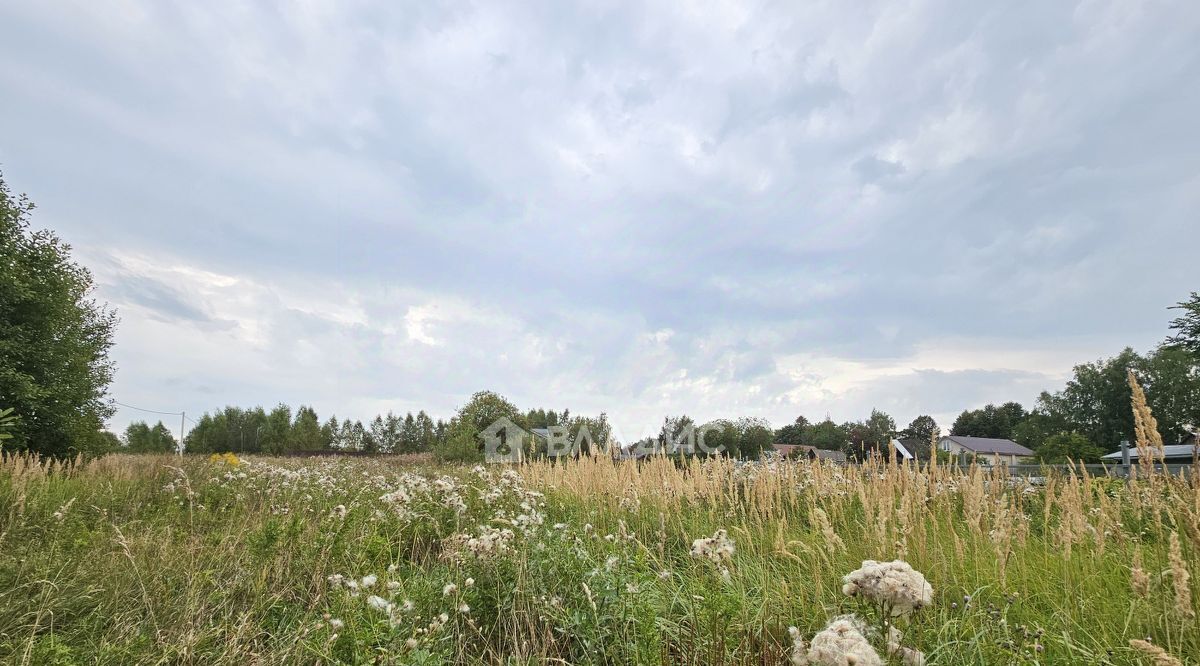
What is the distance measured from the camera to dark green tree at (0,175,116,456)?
1477cm

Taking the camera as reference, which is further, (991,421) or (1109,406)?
(991,421)

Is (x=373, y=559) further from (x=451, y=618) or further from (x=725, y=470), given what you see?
(x=725, y=470)

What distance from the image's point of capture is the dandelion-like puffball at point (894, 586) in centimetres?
162

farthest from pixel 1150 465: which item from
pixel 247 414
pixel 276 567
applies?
pixel 247 414

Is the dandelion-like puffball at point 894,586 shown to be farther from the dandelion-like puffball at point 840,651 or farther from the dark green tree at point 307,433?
the dark green tree at point 307,433

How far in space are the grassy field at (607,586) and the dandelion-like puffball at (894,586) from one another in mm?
Answer: 52

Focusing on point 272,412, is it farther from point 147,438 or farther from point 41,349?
point 41,349

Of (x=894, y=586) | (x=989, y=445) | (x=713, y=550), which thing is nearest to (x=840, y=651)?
(x=894, y=586)

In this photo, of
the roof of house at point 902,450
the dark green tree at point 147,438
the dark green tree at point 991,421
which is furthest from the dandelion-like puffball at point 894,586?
the dark green tree at point 991,421

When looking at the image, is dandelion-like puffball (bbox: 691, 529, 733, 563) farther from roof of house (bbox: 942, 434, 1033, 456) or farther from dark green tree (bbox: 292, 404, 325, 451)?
roof of house (bbox: 942, 434, 1033, 456)

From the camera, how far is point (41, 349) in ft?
53.1

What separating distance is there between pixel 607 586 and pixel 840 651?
5.80 feet

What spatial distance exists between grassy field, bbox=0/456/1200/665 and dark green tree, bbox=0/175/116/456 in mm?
13071

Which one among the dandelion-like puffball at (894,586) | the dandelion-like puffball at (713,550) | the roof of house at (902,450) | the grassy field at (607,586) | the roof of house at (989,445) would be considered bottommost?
the roof of house at (989,445)
